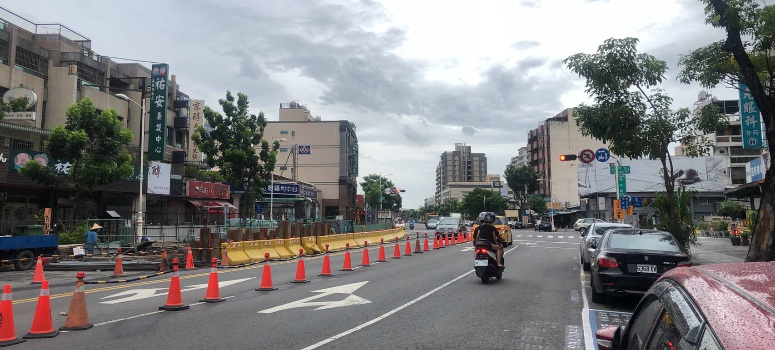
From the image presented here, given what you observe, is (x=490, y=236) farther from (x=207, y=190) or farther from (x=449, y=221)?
(x=207, y=190)

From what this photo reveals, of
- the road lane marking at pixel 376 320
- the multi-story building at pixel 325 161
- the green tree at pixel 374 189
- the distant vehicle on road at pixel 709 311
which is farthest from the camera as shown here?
the green tree at pixel 374 189

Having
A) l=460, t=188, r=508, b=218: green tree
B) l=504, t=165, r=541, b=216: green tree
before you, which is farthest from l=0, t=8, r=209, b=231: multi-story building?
l=460, t=188, r=508, b=218: green tree

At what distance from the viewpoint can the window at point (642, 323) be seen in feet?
8.82

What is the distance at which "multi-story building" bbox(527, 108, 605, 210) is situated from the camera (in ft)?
332

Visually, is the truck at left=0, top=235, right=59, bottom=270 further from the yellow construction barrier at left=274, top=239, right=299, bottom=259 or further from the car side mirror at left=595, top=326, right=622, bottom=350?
the car side mirror at left=595, top=326, right=622, bottom=350

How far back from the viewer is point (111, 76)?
3881cm

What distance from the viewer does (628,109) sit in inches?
664

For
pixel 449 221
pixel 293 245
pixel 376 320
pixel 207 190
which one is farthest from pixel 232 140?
pixel 376 320

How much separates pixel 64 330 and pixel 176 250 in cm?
1420

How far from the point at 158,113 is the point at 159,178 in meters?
4.63

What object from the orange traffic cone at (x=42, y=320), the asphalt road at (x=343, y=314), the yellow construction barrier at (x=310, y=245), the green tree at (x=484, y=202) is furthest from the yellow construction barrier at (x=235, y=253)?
the green tree at (x=484, y=202)

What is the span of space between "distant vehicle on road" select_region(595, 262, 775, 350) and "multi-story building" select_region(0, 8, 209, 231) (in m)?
29.8

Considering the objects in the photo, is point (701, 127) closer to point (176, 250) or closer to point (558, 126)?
point (176, 250)

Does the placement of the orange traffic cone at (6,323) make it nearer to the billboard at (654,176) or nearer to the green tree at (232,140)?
the green tree at (232,140)
